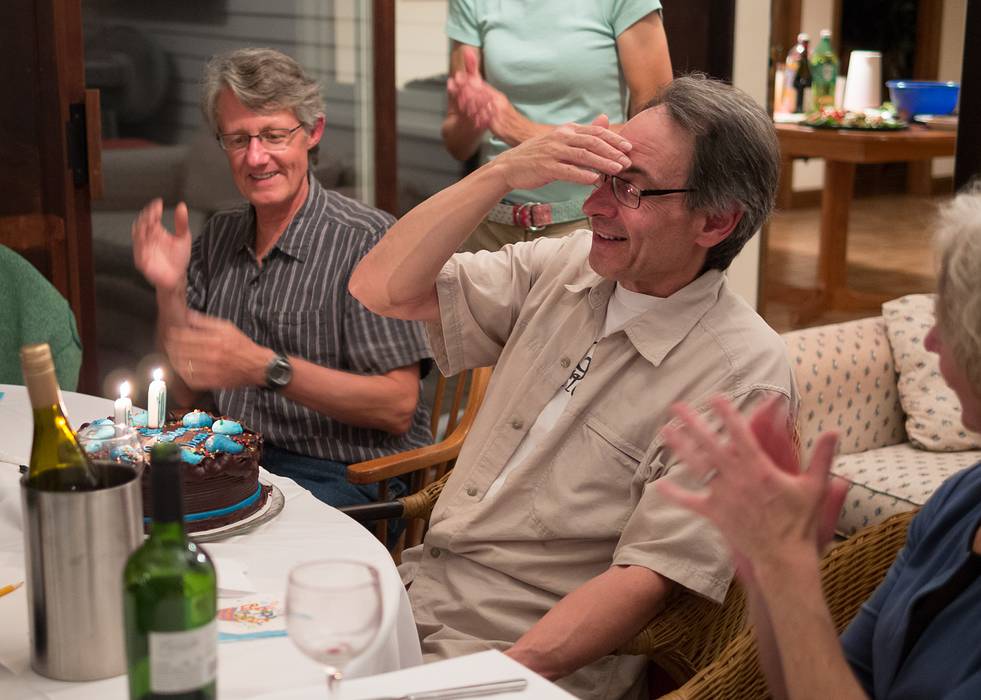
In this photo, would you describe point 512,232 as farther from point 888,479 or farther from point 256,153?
point 888,479

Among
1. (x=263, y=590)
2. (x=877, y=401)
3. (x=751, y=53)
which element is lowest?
(x=877, y=401)

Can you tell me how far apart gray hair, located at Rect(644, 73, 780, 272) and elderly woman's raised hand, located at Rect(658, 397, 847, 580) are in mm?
758

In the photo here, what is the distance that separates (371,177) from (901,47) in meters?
3.00

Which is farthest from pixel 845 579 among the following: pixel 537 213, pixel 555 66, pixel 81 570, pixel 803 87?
pixel 803 87

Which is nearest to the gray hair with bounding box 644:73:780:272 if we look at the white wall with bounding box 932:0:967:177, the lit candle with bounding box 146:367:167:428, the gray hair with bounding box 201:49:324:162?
the lit candle with bounding box 146:367:167:428

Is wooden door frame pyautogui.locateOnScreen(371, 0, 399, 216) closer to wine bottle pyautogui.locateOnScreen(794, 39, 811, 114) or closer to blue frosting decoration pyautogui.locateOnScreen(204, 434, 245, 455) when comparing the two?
blue frosting decoration pyautogui.locateOnScreen(204, 434, 245, 455)

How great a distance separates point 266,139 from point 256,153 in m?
0.05

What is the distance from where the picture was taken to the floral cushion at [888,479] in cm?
312

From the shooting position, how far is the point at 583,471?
6.25 ft

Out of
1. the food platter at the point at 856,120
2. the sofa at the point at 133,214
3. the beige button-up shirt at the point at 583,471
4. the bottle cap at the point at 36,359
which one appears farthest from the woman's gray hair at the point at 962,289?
the food platter at the point at 856,120

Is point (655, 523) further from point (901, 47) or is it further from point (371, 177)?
point (901, 47)

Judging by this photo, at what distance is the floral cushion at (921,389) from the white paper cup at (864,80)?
8.34 ft

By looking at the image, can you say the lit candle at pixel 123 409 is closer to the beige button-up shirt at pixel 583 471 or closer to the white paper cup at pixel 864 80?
the beige button-up shirt at pixel 583 471

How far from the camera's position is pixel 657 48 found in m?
3.26
